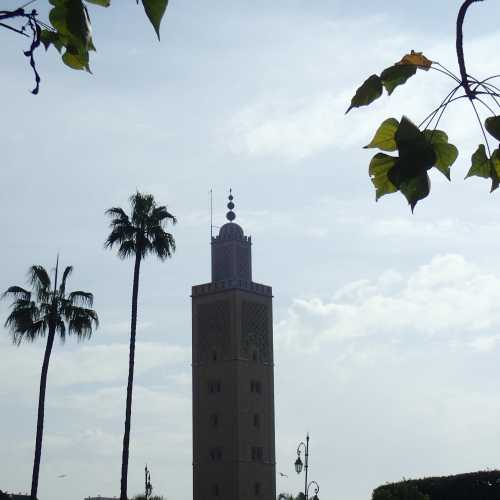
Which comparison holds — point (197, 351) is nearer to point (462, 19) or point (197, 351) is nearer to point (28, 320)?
point (28, 320)

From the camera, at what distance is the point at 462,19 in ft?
5.72

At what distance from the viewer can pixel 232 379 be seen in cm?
7188

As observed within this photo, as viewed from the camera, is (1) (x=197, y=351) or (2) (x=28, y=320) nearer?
(2) (x=28, y=320)

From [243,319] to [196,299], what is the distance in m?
3.79

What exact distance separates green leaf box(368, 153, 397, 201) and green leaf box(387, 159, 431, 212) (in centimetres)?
3

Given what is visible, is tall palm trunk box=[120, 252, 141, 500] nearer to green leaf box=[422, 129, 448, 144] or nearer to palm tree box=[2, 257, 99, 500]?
palm tree box=[2, 257, 99, 500]

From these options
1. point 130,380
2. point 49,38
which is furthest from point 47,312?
point 49,38

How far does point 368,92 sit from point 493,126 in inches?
8.4

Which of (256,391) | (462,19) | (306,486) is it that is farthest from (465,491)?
(256,391)

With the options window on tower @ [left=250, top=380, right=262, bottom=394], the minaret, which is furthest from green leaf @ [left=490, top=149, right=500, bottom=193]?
window on tower @ [left=250, top=380, right=262, bottom=394]

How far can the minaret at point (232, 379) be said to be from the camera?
7012cm

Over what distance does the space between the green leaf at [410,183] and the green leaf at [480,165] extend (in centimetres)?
28

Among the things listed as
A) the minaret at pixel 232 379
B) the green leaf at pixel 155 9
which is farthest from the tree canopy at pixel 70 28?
the minaret at pixel 232 379

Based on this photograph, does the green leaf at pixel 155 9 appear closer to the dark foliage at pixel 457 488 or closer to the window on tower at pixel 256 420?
the dark foliage at pixel 457 488
